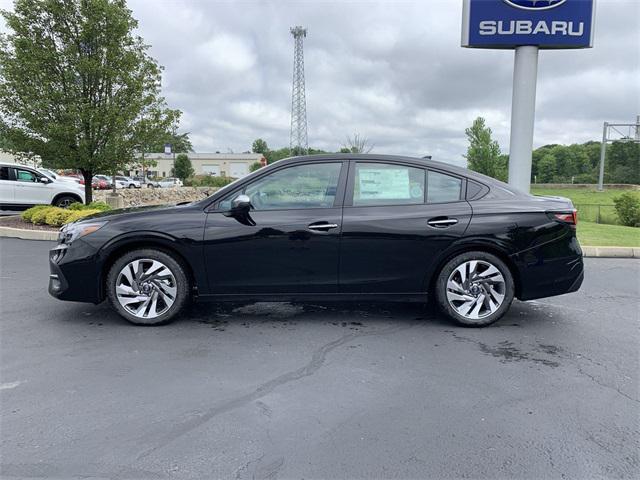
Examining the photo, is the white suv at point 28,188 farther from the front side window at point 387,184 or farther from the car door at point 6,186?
the front side window at point 387,184

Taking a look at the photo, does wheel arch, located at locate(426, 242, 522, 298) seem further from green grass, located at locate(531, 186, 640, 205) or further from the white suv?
green grass, located at locate(531, 186, 640, 205)

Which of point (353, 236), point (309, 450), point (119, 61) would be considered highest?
point (119, 61)

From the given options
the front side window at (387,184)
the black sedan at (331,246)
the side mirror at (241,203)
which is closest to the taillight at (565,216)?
the black sedan at (331,246)

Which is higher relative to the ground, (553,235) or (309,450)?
(553,235)

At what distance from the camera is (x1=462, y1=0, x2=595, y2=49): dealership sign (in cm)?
1059

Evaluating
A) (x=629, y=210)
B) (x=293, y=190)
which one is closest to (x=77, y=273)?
(x=293, y=190)

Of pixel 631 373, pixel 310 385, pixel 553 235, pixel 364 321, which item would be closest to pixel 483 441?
pixel 310 385

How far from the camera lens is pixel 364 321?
4762mm

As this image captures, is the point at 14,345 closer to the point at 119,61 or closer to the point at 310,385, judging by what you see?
the point at 310,385

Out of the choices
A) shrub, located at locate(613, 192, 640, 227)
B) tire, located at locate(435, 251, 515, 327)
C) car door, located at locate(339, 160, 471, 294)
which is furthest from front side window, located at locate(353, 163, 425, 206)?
shrub, located at locate(613, 192, 640, 227)

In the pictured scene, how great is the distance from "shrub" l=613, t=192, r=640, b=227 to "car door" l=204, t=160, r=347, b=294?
17.2 meters

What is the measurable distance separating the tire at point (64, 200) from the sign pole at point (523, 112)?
12308 mm

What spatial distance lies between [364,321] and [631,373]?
7.31 feet

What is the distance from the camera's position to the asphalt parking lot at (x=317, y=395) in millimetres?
2477
